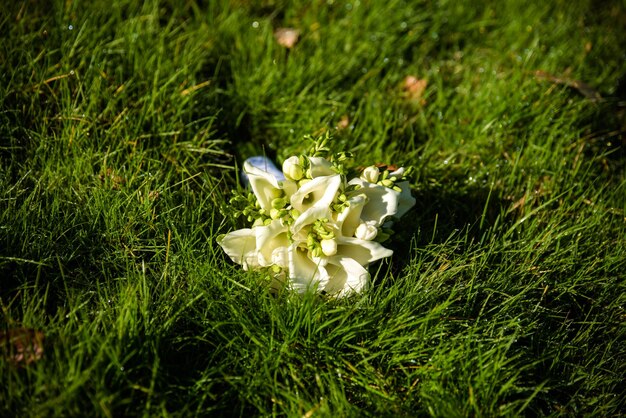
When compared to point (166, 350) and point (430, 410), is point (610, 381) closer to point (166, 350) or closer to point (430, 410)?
point (430, 410)

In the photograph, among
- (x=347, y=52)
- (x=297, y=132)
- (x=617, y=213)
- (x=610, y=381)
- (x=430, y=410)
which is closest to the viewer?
(x=430, y=410)

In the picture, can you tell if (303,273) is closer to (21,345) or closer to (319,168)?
(319,168)

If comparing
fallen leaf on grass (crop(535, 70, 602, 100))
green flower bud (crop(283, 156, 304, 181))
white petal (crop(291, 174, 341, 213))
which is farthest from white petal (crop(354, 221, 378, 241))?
fallen leaf on grass (crop(535, 70, 602, 100))

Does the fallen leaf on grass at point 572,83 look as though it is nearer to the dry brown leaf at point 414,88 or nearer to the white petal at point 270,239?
the dry brown leaf at point 414,88

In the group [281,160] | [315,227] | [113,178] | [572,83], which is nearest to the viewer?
[315,227]

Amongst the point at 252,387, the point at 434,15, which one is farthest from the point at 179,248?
the point at 434,15

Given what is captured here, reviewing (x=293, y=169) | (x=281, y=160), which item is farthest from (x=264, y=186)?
(x=281, y=160)

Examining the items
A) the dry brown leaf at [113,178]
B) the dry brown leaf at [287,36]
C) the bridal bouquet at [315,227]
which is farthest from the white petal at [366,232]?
the dry brown leaf at [287,36]

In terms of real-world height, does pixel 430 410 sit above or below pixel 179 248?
below
